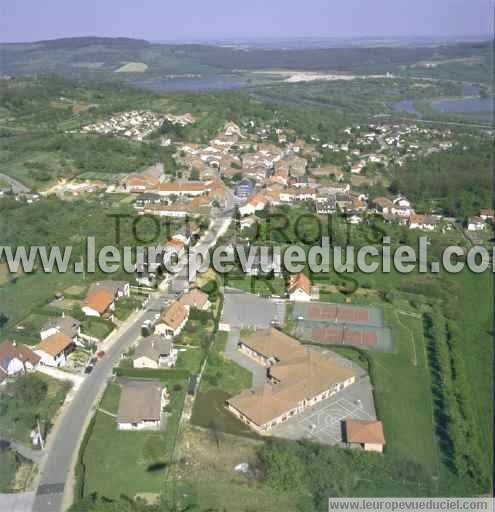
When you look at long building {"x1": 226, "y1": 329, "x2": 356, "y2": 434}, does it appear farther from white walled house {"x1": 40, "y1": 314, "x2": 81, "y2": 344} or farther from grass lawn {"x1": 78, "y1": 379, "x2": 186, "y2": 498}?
white walled house {"x1": 40, "y1": 314, "x2": 81, "y2": 344}

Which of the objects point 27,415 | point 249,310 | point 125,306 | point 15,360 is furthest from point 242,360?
point 15,360

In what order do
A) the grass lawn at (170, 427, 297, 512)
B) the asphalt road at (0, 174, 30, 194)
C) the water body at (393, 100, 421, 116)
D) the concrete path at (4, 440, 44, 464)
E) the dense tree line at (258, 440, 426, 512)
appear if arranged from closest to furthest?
the grass lawn at (170, 427, 297, 512)
the dense tree line at (258, 440, 426, 512)
the concrete path at (4, 440, 44, 464)
the asphalt road at (0, 174, 30, 194)
the water body at (393, 100, 421, 116)

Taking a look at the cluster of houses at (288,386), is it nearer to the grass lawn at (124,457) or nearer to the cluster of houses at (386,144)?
the grass lawn at (124,457)

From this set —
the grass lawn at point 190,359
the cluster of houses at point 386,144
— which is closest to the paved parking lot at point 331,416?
the grass lawn at point 190,359

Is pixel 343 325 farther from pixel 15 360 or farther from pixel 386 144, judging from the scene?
pixel 386 144

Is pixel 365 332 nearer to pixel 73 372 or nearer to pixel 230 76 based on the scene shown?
pixel 73 372

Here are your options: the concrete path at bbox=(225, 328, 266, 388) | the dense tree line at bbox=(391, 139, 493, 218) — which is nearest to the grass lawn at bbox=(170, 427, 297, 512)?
the concrete path at bbox=(225, 328, 266, 388)

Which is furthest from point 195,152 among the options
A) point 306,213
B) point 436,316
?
point 436,316
